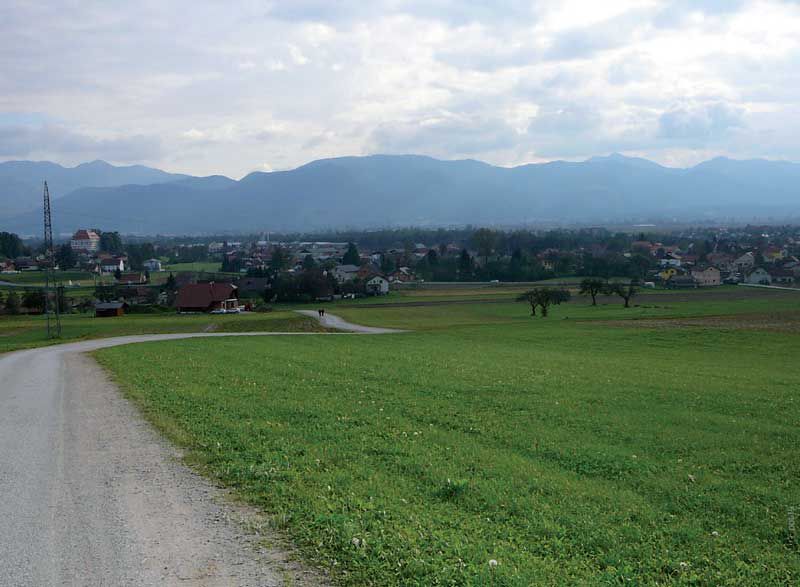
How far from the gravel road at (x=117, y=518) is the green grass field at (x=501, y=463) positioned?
48 cm

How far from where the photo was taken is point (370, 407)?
1453 cm

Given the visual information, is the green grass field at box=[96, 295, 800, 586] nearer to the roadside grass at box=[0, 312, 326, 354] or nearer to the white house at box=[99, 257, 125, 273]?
the roadside grass at box=[0, 312, 326, 354]

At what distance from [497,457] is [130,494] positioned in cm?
526

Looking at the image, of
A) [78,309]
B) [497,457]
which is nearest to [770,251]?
[78,309]

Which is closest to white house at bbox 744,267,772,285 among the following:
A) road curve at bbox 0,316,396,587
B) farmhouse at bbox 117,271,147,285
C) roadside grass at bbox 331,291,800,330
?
roadside grass at bbox 331,291,800,330

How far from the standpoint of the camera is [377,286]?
392 feet

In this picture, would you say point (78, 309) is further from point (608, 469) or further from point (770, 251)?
point (770, 251)

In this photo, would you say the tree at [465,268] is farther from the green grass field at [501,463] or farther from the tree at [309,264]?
the green grass field at [501,463]

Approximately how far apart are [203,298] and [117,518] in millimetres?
76042

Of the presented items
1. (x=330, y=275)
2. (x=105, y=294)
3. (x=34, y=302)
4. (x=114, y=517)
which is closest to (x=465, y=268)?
(x=330, y=275)

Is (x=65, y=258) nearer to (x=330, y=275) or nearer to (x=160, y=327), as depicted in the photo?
(x=330, y=275)

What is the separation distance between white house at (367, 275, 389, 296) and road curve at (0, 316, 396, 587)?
103 m

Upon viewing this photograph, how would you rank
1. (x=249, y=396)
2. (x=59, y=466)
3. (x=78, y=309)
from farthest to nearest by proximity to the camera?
(x=78, y=309), (x=249, y=396), (x=59, y=466)

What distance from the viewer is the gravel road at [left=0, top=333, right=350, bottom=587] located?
6.74 metres
